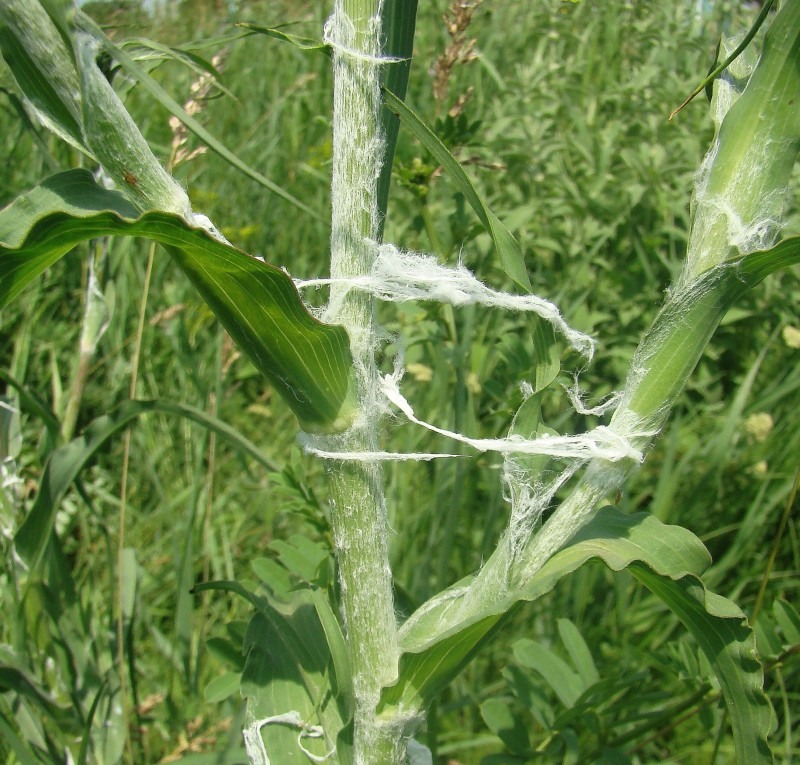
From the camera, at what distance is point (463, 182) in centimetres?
71

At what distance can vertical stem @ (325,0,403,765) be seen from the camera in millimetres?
729

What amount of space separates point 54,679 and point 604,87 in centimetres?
246

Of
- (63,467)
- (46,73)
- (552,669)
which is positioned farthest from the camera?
(552,669)

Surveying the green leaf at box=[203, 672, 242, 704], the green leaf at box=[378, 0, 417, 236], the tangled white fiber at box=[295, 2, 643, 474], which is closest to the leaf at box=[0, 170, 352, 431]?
the tangled white fiber at box=[295, 2, 643, 474]

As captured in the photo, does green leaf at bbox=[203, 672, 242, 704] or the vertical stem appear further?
green leaf at bbox=[203, 672, 242, 704]

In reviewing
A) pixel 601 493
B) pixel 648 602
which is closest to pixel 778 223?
pixel 601 493

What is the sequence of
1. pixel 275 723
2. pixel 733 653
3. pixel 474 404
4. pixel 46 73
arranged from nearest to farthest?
pixel 46 73 < pixel 733 653 < pixel 275 723 < pixel 474 404

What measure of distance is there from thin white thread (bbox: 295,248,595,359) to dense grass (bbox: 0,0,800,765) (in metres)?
0.30

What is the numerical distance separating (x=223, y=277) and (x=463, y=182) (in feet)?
0.74

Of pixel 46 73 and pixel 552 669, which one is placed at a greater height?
pixel 46 73

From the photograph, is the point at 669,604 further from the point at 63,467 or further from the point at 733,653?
the point at 63,467

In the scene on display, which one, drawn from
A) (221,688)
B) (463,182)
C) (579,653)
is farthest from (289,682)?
(463,182)

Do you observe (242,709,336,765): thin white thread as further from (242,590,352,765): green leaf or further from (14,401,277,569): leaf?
(14,401,277,569): leaf

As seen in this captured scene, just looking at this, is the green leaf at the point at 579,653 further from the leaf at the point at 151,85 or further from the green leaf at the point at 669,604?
the leaf at the point at 151,85
